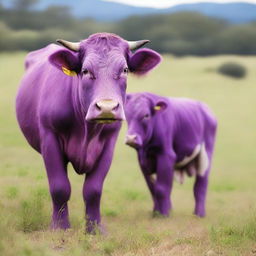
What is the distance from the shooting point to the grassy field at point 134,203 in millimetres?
5699

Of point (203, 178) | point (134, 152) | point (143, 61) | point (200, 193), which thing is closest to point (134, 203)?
point (200, 193)

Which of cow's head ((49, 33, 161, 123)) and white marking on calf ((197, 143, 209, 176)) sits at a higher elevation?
cow's head ((49, 33, 161, 123))

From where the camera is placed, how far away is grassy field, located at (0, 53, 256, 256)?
570 cm

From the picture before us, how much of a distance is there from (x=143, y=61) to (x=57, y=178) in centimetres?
153

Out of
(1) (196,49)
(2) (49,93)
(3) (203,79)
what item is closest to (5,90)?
(3) (203,79)

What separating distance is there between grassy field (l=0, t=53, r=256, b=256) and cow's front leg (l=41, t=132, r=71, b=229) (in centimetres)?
18

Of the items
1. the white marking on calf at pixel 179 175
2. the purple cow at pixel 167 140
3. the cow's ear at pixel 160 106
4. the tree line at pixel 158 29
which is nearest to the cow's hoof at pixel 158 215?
the purple cow at pixel 167 140

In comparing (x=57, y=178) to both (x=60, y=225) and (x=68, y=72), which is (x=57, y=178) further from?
(x=68, y=72)

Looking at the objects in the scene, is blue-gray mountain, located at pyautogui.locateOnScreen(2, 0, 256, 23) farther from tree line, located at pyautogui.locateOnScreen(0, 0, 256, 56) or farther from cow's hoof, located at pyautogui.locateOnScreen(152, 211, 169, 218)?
cow's hoof, located at pyautogui.locateOnScreen(152, 211, 169, 218)

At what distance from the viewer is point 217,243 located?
5.83m

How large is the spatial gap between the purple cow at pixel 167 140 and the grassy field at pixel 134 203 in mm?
497

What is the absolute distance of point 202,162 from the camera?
11.3 m

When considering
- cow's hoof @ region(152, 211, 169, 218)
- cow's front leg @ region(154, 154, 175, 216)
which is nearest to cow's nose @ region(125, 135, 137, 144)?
cow's front leg @ region(154, 154, 175, 216)

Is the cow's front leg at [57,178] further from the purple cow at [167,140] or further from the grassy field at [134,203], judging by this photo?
the purple cow at [167,140]
